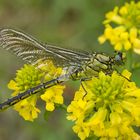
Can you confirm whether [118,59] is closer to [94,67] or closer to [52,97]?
[94,67]

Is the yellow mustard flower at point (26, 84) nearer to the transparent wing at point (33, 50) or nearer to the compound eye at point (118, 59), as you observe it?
the transparent wing at point (33, 50)

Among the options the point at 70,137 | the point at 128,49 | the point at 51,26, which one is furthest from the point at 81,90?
the point at 51,26

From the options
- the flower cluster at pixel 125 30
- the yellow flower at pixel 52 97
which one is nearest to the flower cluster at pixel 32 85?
the yellow flower at pixel 52 97

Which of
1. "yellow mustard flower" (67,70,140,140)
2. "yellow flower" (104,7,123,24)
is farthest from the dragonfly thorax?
"yellow flower" (104,7,123,24)

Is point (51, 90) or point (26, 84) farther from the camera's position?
point (26, 84)

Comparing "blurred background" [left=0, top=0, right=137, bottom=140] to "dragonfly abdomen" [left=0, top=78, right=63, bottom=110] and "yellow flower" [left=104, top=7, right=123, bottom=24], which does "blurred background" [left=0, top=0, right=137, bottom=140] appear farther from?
"dragonfly abdomen" [left=0, top=78, right=63, bottom=110]

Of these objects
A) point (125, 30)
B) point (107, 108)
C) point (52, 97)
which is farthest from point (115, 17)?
point (107, 108)

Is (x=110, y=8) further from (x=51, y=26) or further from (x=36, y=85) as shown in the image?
(x=36, y=85)
